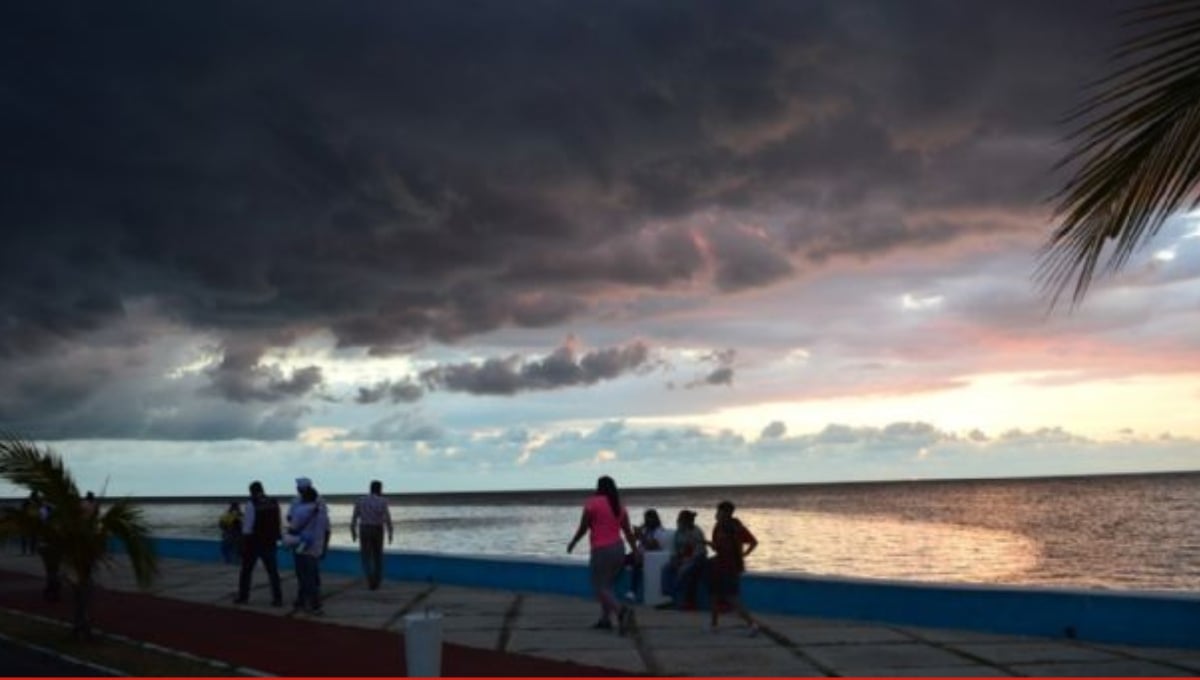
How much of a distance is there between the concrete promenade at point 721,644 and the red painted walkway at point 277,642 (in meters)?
0.12

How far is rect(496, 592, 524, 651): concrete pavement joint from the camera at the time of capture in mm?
12531

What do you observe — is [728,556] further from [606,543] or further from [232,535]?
[232,535]

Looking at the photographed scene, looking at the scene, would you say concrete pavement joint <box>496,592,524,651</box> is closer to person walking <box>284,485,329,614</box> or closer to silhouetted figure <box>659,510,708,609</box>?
silhouetted figure <box>659,510,708,609</box>

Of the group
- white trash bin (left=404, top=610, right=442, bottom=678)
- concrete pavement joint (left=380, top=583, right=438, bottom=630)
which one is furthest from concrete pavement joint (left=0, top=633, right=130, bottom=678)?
white trash bin (left=404, top=610, right=442, bottom=678)

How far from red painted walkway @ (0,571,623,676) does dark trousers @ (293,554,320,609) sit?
548 millimetres

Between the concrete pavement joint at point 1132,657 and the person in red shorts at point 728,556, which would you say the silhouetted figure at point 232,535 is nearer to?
the person in red shorts at point 728,556

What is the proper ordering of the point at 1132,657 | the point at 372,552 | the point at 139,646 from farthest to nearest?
the point at 372,552, the point at 139,646, the point at 1132,657

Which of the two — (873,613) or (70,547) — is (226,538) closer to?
(70,547)

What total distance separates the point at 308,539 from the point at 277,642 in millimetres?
3027

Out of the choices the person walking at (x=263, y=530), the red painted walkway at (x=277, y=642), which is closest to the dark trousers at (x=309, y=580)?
the red painted walkway at (x=277, y=642)

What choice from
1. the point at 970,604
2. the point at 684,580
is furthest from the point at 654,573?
the point at 970,604

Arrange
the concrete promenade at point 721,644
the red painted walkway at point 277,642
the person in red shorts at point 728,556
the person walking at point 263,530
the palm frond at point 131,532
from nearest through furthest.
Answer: the concrete promenade at point 721,644
the red painted walkway at point 277,642
the person in red shorts at point 728,556
the palm frond at point 131,532
the person walking at point 263,530

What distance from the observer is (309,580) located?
15.8m

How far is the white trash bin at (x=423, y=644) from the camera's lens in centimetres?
786
